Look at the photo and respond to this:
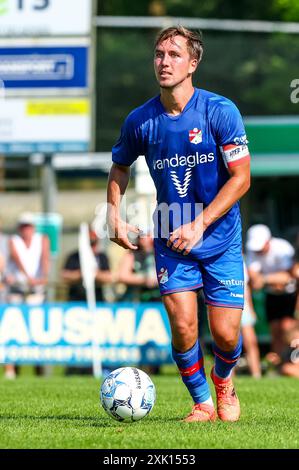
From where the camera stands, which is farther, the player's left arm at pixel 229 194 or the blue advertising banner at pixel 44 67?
the blue advertising banner at pixel 44 67

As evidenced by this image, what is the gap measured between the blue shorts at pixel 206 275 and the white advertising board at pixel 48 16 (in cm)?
981

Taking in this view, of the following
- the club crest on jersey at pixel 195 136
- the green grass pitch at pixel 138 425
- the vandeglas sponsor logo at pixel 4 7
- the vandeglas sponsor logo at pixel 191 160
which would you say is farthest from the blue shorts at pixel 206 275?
the vandeglas sponsor logo at pixel 4 7

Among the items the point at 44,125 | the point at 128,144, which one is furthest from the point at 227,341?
the point at 44,125

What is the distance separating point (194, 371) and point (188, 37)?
2.20 m

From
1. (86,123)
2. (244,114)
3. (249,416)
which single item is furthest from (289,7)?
(249,416)

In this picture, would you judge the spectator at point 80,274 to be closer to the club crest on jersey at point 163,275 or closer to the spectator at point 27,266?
the spectator at point 27,266

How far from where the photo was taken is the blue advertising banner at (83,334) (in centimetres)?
1516

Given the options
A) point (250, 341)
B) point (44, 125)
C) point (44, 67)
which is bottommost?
point (250, 341)

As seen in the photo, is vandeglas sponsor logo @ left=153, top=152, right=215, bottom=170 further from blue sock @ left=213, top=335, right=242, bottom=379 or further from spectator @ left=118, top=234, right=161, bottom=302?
spectator @ left=118, top=234, right=161, bottom=302

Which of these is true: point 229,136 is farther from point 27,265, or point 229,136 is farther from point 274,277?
point 27,265

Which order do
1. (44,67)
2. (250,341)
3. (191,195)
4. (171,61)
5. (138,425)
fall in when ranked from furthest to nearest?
(44,67)
(250,341)
(191,195)
(171,61)
(138,425)

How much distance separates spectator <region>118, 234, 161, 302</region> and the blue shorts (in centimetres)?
819

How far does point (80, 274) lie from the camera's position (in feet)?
52.0

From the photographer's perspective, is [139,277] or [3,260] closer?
[139,277]
